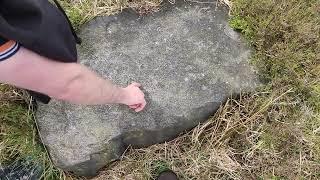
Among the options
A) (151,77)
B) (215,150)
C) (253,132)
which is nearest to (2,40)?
(151,77)

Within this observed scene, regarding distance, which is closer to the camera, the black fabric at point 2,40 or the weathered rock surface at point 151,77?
the black fabric at point 2,40

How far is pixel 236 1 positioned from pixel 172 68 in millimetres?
685

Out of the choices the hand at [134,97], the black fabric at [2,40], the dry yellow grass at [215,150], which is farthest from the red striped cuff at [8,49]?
the dry yellow grass at [215,150]

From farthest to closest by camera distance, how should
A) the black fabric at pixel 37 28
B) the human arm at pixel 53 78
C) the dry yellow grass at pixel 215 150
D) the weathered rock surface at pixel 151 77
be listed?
1. the dry yellow grass at pixel 215 150
2. the weathered rock surface at pixel 151 77
3. the human arm at pixel 53 78
4. the black fabric at pixel 37 28

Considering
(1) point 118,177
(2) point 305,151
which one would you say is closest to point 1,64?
(1) point 118,177

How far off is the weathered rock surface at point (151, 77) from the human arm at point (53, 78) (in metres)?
0.52

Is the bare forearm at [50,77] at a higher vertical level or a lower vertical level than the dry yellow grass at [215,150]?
higher

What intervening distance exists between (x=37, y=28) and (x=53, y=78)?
0.24 meters

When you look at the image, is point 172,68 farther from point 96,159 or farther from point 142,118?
point 96,159

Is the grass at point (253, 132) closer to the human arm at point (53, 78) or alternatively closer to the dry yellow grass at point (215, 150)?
the dry yellow grass at point (215, 150)

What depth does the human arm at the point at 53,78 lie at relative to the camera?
65.9 inches

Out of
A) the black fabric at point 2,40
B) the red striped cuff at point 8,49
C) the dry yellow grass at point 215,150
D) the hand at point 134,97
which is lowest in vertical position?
the dry yellow grass at point 215,150

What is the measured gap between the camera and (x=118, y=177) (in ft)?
9.64

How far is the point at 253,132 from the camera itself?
2945 millimetres
